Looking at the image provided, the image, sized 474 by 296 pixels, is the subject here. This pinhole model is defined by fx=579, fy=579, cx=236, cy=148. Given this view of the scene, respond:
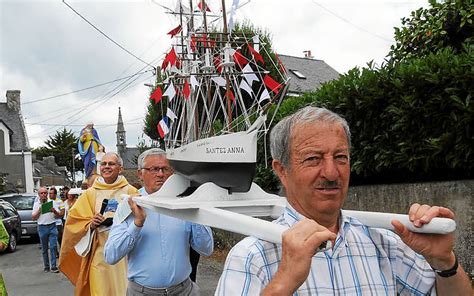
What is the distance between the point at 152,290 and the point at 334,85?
5209 mm

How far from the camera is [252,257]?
6.43ft

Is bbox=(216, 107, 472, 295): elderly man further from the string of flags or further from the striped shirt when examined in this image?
the string of flags

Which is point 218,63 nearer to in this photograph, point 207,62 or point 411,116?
point 207,62

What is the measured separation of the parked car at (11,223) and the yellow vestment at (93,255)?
11997 millimetres

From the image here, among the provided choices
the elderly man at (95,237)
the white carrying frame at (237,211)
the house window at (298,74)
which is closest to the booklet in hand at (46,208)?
the elderly man at (95,237)

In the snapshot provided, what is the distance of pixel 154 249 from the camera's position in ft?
14.6

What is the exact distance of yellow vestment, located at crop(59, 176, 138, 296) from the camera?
18.6ft

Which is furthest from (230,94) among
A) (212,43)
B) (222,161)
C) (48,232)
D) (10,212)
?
(10,212)

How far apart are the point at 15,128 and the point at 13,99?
2784 millimetres

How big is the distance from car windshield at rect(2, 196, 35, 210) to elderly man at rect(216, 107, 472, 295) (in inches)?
800

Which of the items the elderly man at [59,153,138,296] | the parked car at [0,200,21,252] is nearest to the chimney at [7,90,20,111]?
the parked car at [0,200,21,252]

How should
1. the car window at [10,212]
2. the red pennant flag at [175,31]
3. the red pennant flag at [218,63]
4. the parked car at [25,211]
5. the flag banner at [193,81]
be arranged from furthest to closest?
the parked car at [25,211] < the car window at [10,212] < the red pennant flag at [175,31] < the red pennant flag at [218,63] < the flag banner at [193,81]

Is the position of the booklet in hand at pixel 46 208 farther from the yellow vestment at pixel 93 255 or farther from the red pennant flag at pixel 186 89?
the red pennant flag at pixel 186 89

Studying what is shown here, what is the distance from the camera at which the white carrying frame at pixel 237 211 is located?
5.83 feet
